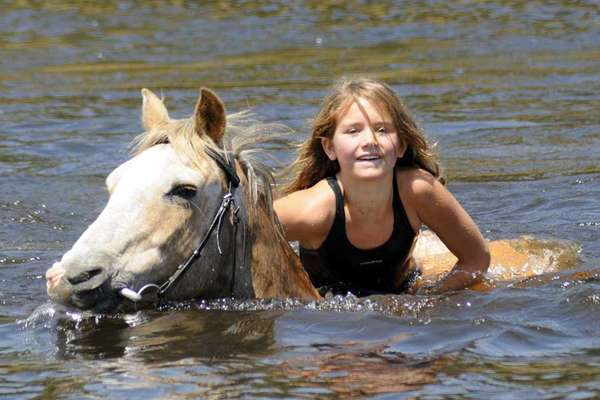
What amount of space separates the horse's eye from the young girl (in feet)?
3.23

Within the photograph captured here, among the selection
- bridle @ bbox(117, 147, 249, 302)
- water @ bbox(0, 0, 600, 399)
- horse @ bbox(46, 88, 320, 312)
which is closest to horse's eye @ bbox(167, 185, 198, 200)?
horse @ bbox(46, 88, 320, 312)

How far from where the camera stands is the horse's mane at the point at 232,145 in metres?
5.45

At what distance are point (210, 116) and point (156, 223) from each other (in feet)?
1.86

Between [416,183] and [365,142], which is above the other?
[365,142]

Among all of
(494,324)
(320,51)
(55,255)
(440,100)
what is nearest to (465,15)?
(320,51)

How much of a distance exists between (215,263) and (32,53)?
42.4 ft

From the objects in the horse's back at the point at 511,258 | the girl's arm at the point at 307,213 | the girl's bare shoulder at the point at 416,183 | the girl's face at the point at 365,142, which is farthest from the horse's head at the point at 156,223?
the horse's back at the point at 511,258

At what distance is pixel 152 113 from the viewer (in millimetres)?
5844

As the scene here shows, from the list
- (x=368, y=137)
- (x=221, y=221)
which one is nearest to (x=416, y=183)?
(x=368, y=137)

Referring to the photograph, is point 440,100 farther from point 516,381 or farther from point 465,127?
point 516,381

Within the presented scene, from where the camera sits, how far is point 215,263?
560 cm

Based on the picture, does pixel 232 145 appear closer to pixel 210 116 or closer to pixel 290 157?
pixel 210 116

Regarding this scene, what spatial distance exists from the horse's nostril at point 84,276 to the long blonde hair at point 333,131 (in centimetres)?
180

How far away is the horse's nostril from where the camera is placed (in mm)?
5047
